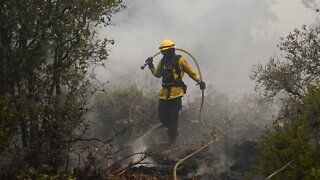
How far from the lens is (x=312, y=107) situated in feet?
17.7

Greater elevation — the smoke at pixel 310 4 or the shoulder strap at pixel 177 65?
the smoke at pixel 310 4

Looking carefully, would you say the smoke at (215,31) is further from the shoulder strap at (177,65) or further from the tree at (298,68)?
the tree at (298,68)

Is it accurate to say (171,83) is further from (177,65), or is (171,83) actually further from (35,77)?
(35,77)

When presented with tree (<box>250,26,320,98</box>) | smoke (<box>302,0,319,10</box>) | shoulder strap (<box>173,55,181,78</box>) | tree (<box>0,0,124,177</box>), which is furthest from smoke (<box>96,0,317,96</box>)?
tree (<box>0,0,124,177</box>)

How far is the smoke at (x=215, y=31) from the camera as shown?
17.1 m

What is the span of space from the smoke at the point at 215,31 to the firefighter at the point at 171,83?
5511 mm

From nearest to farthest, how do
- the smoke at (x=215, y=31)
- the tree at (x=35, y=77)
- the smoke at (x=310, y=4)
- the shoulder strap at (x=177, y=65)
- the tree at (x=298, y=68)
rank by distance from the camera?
the tree at (x=35, y=77)
the tree at (x=298, y=68)
the shoulder strap at (x=177, y=65)
the smoke at (x=215, y=31)
the smoke at (x=310, y=4)

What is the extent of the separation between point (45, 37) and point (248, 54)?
14.8 metres

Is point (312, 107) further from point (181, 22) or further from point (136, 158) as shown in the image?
point (181, 22)

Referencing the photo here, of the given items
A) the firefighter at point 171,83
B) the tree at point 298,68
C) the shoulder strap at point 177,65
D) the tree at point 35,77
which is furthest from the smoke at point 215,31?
the tree at point 35,77

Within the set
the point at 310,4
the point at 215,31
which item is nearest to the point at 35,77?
the point at 215,31

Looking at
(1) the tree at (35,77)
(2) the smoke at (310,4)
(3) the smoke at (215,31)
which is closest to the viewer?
(1) the tree at (35,77)

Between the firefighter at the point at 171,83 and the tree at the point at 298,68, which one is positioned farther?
the firefighter at the point at 171,83

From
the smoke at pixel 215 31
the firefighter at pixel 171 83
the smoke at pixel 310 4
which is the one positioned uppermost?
the smoke at pixel 310 4
